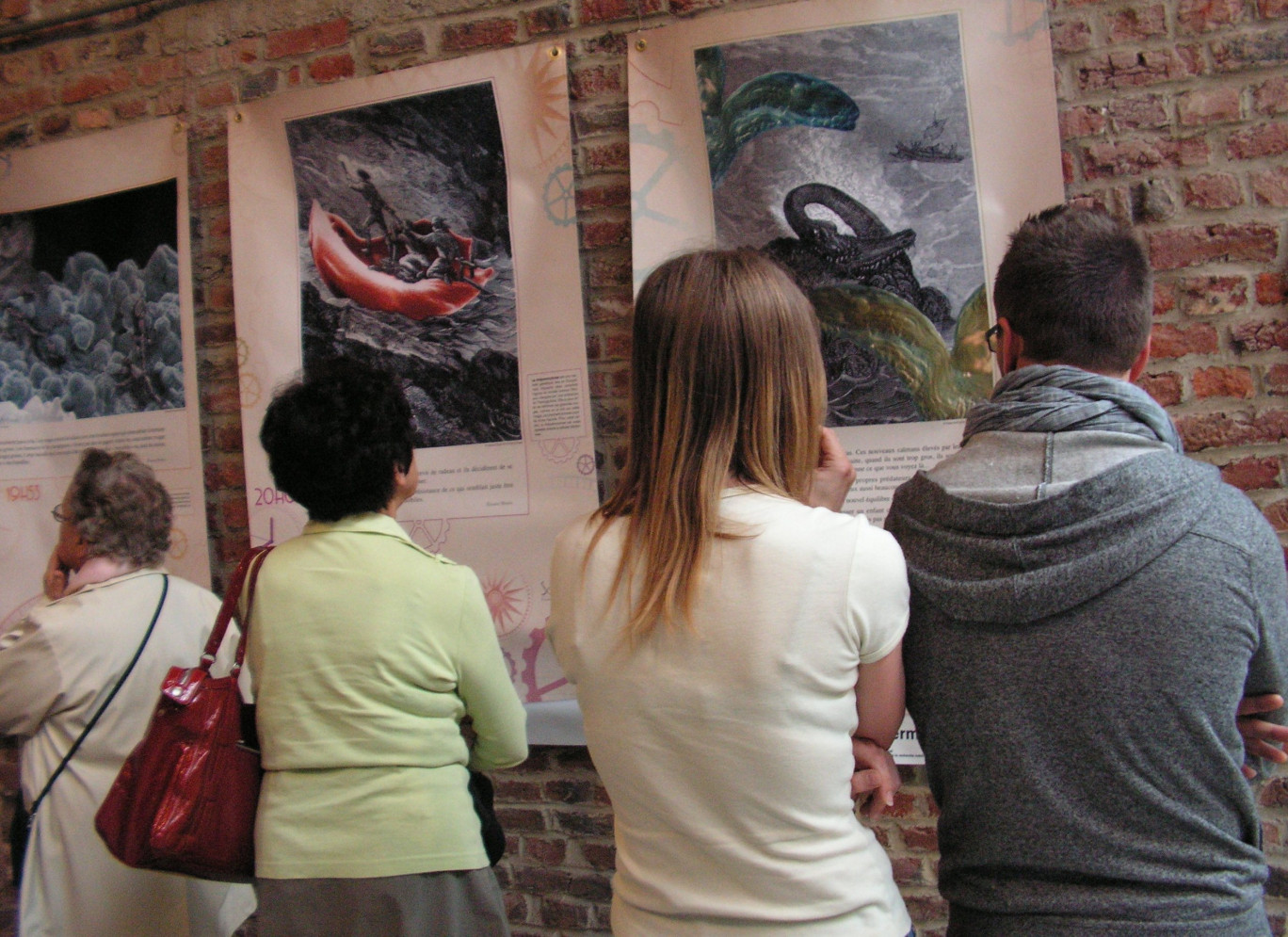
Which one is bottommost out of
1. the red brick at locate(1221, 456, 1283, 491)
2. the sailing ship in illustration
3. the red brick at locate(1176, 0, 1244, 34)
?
the red brick at locate(1221, 456, 1283, 491)

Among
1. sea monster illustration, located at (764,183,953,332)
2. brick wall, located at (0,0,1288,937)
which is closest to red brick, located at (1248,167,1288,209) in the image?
brick wall, located at (0,0,1288,937)

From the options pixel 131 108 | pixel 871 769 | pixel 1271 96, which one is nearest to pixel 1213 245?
pixel 1271 96

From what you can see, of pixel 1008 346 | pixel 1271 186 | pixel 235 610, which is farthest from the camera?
pixel 1271 186

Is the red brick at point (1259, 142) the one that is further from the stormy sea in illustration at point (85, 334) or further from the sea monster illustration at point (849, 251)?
the stormy sea in illustration at point (85, 334)

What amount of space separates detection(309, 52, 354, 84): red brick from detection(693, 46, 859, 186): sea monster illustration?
944mm

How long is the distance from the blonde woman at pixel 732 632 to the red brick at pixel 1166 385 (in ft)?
3.78

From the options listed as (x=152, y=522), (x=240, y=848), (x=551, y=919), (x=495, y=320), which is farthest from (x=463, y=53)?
(x=551, y=919)

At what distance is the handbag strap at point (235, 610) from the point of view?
142 centimetres

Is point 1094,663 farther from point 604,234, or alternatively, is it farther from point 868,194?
point 604,234

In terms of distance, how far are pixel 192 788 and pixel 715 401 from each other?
1.04 m

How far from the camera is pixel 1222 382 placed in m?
1.77

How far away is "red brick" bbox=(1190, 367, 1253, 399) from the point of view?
1763mm

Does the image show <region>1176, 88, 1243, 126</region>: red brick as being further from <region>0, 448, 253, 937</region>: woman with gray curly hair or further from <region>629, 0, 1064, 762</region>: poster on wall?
<region>0, 448, 253, 937</region>: woman with gray curly hair

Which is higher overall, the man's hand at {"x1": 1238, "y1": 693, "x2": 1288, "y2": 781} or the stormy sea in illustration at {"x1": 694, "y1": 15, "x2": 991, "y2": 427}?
the stormy sea in illustration at {"x1": 694, "y1": 15, "x2": 991, "y2": 427}
